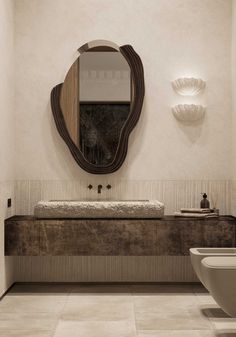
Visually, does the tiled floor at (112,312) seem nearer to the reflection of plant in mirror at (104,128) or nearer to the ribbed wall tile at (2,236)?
the ribbed wall tile at (2,236)

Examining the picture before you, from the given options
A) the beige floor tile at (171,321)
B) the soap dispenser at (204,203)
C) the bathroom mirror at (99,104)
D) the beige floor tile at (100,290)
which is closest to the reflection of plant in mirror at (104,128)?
the bathroom mirror at (99,104)

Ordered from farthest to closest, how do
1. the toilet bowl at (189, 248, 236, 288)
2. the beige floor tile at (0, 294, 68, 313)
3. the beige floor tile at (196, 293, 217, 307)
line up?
the beige floor tile at (196, 293, 217, 307), the beige floor tile at (0, 294, 68, 313), the toilet bowl at (189, 248, 236, 288)

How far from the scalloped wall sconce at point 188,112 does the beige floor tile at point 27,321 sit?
6.75 ft

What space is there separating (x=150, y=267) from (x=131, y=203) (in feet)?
2.53

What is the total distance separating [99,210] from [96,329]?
109 cm

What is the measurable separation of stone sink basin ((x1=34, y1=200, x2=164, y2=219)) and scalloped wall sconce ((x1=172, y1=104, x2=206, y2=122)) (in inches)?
35.2

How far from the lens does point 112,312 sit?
3.61 metres

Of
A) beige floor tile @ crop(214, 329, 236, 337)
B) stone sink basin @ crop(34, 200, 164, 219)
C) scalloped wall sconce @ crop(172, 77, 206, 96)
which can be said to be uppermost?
scalloped wall sconce @ crop(172, 77, 206, 96)

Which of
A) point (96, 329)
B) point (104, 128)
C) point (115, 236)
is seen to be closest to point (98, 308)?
point (96, 329)

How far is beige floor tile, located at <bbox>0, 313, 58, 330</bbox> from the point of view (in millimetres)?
3250

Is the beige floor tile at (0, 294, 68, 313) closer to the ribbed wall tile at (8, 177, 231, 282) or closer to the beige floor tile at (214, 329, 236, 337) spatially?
the ribbed wall tile at (8, 177, 231, 282)

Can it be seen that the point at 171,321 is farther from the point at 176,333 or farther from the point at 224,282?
Result: the point at 224,282

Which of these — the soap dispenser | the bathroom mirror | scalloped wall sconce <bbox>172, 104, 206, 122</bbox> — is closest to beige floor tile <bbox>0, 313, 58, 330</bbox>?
the bathroom mirror

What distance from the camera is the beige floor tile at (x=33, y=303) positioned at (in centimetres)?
368
